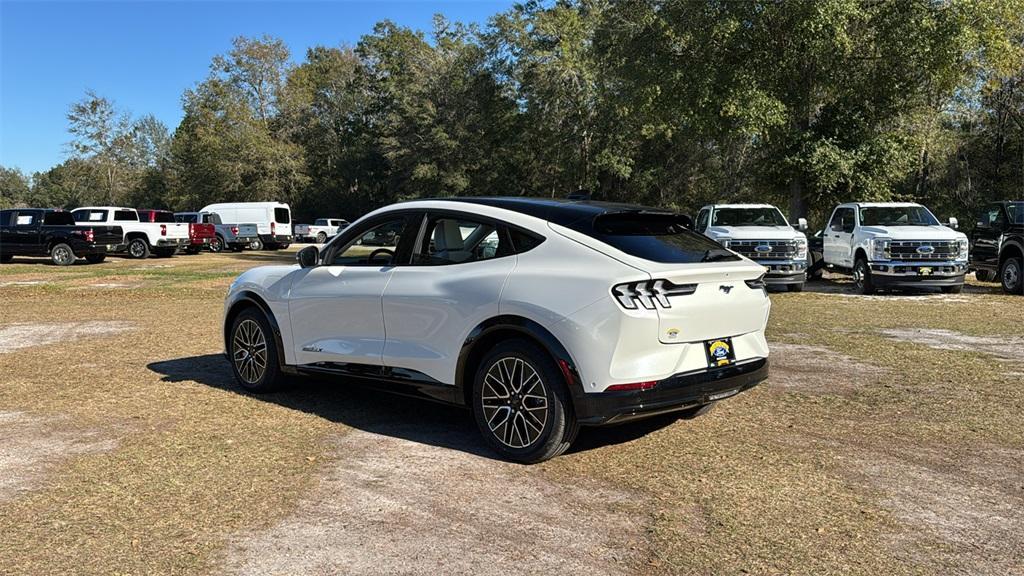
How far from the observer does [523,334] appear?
4852 mm

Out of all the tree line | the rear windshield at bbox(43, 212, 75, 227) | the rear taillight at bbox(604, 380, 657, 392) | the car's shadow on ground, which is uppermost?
the tree line

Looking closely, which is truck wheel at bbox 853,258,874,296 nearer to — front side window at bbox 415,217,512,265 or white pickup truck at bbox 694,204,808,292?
white pickup truck at bbox 694,204,808,292

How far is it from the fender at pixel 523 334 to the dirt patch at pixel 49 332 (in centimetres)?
687

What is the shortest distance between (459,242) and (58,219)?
25819 mm

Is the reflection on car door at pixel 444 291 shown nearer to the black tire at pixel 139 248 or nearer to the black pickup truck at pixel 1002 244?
the black pickup truck at pixel 1002 244

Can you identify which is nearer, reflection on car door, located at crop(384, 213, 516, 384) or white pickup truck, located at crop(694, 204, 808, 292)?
reflection on car door, located at crop(384, 213, 516, 384)

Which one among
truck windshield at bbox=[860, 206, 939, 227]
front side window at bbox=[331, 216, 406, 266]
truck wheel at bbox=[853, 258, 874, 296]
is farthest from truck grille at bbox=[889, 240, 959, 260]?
front side window at bbox=[331, 216, 406, 266]

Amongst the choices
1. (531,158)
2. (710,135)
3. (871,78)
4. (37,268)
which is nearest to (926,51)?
(871,78)

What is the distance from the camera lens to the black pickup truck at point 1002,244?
16.0 meters

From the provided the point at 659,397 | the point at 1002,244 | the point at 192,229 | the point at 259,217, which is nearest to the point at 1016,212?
the point at 1002,244

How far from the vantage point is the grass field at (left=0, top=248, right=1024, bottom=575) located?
3.60 m

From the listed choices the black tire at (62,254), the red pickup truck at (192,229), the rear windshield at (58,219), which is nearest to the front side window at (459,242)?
the black tire at (62,254)

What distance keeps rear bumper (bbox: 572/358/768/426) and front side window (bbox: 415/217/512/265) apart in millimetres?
1171

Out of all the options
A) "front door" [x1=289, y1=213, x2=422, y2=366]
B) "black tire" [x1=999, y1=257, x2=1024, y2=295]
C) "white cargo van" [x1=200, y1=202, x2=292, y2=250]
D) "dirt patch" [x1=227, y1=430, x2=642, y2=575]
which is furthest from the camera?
"white cargo van" [x1=200, y1=202, x2=292, y2=250]
